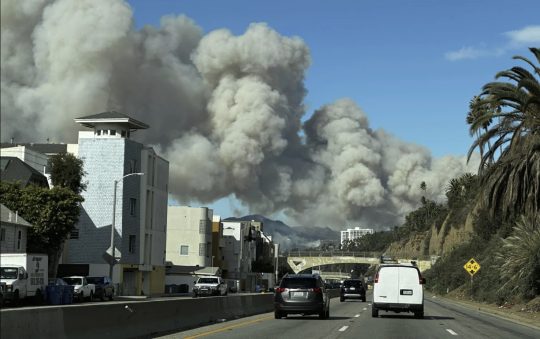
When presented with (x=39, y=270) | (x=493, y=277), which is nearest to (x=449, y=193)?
(x=493, y=277)

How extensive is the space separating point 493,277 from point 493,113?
1299 centimetres

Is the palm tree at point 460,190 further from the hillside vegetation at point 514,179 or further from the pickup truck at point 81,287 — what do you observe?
the pickup truck at point 81,287

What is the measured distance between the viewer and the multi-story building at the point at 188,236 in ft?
334

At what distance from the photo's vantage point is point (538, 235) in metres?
34.6

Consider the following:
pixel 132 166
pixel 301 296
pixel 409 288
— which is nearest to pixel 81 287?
pixel 301 296

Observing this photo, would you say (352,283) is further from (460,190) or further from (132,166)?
(460,190)

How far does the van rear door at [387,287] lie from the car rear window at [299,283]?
2.54 metres

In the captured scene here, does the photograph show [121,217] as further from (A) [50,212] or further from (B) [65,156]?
(A) [50,212]

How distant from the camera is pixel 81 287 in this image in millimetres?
42812

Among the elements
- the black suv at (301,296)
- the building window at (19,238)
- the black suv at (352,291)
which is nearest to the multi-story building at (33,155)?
the building window at (19,238)

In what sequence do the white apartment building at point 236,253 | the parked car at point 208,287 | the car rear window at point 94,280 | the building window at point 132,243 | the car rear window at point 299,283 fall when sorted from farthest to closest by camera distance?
the white apartment building at point 236,253, the building window at point 132,243, the parked car at point 208,287, the car rear window at point 94,280, the car rear window at point 299,283

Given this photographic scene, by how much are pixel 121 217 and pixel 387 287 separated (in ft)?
156

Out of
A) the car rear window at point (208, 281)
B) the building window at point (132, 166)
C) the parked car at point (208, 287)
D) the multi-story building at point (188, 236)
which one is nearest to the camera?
the parked car at point (208, 287)

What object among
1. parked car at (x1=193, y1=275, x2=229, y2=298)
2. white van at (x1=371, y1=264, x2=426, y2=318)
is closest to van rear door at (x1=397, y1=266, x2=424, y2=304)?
white van at (x1=371, y1=264, x2=426, y2=318)
